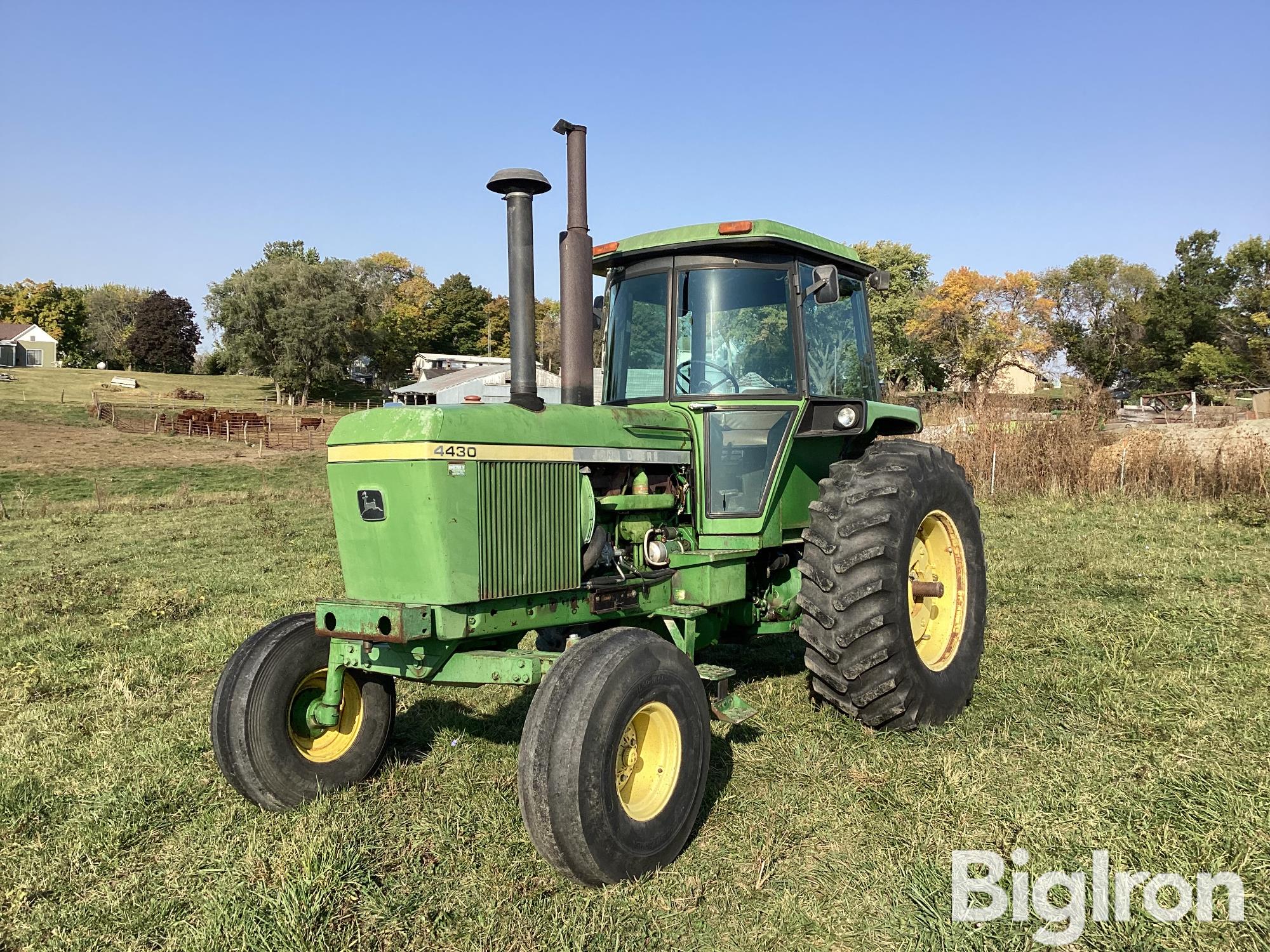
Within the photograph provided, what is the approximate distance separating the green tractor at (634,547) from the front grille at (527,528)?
10mm

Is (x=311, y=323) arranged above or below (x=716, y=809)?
above

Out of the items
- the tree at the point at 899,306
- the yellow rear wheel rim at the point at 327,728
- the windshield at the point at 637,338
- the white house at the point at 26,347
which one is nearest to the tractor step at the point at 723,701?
the windshield at the point at 637,338

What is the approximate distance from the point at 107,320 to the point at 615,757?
311 feet

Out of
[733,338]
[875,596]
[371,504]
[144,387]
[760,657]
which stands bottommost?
[760,657]

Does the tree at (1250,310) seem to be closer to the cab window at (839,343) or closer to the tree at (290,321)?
the cab window at (839,343)

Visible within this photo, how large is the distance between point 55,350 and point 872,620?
84691 millimetres

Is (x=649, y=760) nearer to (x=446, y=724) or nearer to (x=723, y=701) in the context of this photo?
(x=723, y=701)

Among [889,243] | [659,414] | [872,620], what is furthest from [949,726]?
[889,243]

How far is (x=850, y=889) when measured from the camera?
304 cm

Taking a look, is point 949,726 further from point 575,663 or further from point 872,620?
point 575,663

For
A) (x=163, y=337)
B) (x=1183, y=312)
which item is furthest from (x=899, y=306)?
(x=163, y=337)

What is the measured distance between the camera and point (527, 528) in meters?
3.63

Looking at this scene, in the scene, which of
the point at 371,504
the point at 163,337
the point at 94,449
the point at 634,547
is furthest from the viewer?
the point at 163,337

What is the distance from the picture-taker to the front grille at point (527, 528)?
11.4 feet
